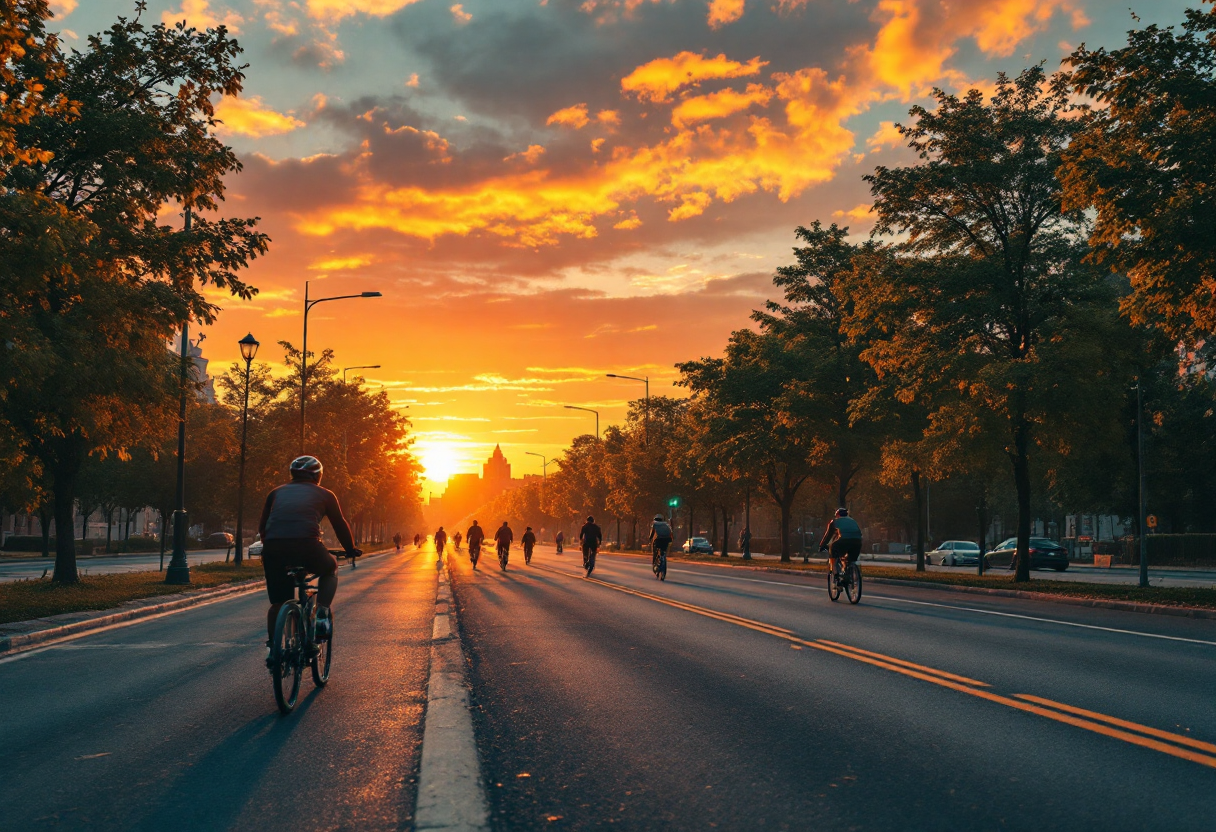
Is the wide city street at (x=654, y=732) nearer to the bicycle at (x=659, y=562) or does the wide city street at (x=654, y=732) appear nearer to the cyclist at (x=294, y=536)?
the cyclist at (x=294, y=536)

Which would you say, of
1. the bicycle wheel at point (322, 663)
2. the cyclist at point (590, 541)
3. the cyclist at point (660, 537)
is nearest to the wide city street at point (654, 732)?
the bicycle wheel at point (322, 663)

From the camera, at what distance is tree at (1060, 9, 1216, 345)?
53.9 feet

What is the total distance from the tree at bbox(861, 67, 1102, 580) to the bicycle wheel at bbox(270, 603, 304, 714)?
2032 centimetres

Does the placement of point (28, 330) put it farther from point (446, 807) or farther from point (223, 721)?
point (446, 807)

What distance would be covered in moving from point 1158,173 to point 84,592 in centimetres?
2192

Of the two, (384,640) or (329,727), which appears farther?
(384,640)

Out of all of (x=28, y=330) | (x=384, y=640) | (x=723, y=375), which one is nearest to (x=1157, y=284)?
(x=384, y=640)

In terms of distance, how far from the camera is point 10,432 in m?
19.8

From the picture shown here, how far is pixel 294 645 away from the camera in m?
7.34

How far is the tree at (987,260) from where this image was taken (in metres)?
25.0

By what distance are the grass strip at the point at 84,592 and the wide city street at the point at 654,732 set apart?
9.86ft

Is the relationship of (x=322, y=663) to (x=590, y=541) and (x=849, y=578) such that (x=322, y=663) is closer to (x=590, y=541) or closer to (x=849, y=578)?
(x=849, y=578)

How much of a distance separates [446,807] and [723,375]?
133ft

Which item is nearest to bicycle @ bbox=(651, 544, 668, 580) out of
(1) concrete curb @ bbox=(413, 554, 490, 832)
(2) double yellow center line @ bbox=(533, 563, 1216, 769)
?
(2) double yellow center line @ bbox=(533, 563, 1216, 769)
